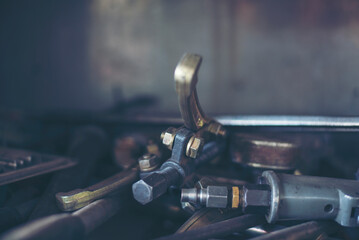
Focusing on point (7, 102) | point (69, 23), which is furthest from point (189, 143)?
point (7, 102)

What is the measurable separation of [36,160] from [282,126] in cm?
59

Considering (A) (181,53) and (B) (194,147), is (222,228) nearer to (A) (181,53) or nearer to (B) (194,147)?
(B) (194,147)

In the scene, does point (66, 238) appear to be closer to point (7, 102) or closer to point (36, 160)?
point (36, 160)

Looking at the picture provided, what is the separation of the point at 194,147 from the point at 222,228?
0.14 m

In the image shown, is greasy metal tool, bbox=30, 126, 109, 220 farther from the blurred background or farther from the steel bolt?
the blurred background

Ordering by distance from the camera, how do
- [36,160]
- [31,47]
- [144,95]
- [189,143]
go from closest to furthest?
[189,143], [36,160], [144,95], [31,47]

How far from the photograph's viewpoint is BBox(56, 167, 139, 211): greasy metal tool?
46cm

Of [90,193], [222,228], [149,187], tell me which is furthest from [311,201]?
[90,193]

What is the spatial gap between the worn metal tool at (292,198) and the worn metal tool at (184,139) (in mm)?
51

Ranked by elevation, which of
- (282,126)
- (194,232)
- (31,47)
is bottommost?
(194,232)

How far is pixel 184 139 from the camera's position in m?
0.49

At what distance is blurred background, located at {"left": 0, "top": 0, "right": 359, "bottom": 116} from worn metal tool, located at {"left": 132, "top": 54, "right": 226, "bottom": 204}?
491 mm

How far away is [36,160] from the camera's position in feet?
2.16

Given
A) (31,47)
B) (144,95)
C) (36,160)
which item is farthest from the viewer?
(31,47)
